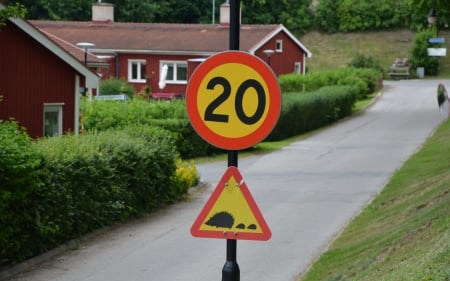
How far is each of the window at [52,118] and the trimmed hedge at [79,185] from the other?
3.30m

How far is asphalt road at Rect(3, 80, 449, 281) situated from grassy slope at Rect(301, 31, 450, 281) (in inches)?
22.7

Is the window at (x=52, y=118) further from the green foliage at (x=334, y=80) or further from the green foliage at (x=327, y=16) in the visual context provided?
the green foliage at (x=327, y=16)

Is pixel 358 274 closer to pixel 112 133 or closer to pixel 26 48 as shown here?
pixel 112 133

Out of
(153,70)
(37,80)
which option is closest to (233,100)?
(37,80)

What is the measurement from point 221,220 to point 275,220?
42.4 feet

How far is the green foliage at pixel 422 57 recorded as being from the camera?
8100cm

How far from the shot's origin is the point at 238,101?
7.32 meters

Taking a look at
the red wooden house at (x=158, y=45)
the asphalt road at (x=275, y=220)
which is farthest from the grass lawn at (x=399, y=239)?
the red wooden house at (x=158, y=45)

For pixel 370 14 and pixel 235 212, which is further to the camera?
pixel 370 14

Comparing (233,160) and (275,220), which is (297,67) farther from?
(233,160)

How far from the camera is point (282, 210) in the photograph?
863 inches

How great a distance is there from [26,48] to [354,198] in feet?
27.9

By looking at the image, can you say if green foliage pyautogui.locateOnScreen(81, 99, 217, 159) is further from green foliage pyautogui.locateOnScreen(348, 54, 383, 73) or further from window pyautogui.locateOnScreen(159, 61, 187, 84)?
green foliage pyautogui.locateOnScreen(348, 54, 383, 73)

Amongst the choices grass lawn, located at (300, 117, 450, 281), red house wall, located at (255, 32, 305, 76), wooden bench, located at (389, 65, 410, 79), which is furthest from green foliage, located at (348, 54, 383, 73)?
grass lawn, located at (300, 117, 450, 281)
